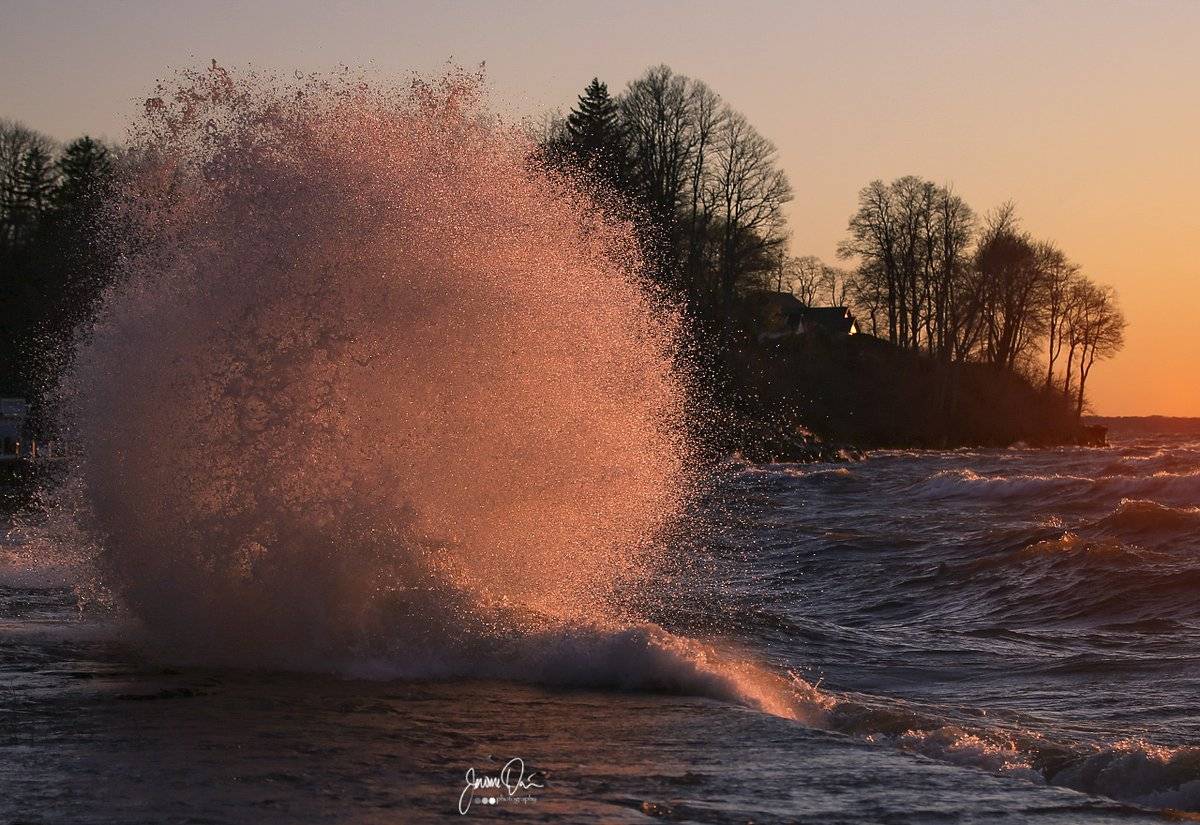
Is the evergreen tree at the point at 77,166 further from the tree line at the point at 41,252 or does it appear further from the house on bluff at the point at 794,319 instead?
the house on bluff at the point at 794,319

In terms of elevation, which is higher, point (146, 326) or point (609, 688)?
point (146, 326)

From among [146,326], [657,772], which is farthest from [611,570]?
[657,772]

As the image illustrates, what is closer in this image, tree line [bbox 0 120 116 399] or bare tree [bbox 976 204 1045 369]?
tree line [bbox 0 120 116 399]

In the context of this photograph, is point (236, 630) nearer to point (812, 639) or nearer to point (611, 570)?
point (611, 570)

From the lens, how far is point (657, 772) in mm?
6980

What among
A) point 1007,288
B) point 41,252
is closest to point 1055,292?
point 1007,288

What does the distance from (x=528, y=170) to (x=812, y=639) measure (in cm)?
519

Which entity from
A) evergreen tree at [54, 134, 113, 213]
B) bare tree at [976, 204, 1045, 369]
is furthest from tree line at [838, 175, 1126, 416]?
evergreen tree at [54, 134, 113, 213]

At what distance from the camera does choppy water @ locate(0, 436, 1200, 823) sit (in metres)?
6.40
